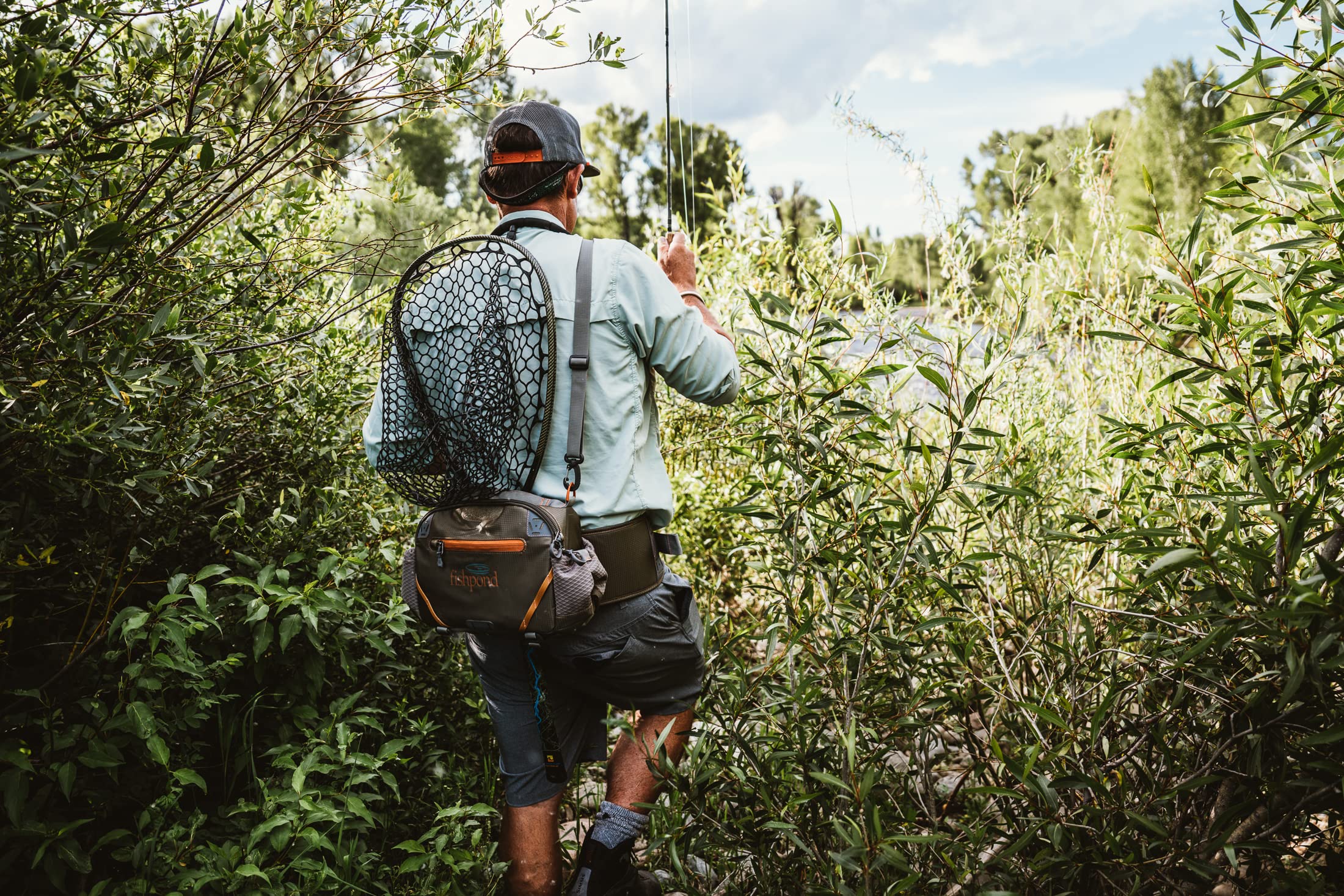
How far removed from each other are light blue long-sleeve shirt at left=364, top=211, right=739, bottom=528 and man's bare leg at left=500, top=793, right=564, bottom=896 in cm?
82

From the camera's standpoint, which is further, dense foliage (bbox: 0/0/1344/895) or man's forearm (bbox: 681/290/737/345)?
man's forearm (bbox: 681/290/737/345)

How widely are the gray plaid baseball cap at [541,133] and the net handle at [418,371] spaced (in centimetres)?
22

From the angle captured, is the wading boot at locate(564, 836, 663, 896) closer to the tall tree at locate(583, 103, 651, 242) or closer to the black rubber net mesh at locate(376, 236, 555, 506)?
the black rubber net mesh at locate(376, 236, 555, 506)

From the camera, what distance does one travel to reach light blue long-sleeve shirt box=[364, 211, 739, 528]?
2139 millimetres

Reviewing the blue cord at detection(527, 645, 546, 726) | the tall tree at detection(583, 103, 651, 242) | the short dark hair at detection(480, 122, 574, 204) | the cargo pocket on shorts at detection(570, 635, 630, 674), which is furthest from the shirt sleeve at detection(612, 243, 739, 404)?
the tall tree at detection(583, 103, 651, 242)

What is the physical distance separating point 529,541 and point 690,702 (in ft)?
2.25

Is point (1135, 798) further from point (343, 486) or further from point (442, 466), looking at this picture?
point (343, 486)

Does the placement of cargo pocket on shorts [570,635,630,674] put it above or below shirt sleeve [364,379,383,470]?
below

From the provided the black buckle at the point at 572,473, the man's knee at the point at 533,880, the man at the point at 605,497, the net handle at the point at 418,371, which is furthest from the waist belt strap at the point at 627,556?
the man's knee at the point at 533,880

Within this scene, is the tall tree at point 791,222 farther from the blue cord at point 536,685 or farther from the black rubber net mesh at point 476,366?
the blue cord at point 536,685

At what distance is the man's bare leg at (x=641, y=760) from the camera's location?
2.33 meters

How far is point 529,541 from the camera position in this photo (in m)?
2.01

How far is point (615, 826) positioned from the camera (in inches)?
→ 91.3

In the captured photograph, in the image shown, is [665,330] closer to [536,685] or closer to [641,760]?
[536,685]
